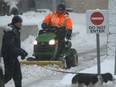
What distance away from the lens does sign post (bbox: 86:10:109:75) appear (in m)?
10.6

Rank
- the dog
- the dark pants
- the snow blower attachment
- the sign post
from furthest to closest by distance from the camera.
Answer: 1. the snow blower attachment
2. the sign post
3. the dog
4. the dark pants

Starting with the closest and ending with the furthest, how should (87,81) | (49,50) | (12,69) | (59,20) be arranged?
(12,69)
(87,81)
(49,50)
(59,20)

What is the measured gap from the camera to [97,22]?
1067 cm

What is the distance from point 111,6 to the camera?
15102 mm

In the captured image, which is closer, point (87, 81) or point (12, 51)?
point (12, 51)

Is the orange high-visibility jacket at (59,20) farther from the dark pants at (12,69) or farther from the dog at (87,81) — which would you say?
the dark pants at (12,69)

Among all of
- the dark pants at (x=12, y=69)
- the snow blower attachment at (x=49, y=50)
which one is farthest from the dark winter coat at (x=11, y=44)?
the snow blower attachment at (x=49, y=50)

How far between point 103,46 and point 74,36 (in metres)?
4.20

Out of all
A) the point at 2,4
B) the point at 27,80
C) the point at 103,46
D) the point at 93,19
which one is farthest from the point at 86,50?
the point at 2,4

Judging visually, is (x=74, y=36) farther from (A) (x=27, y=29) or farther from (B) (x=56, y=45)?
(B) (x=56, y=45)

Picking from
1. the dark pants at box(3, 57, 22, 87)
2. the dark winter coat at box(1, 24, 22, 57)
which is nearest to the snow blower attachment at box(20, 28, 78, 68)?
the dark pants at box(3, 57, 22, 87)

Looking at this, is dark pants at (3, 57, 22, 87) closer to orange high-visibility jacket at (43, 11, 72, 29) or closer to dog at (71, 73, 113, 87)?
dog at (71, 73, 113, 87)

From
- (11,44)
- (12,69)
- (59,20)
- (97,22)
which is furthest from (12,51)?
(59,20)

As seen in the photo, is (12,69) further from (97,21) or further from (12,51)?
(97,21)
